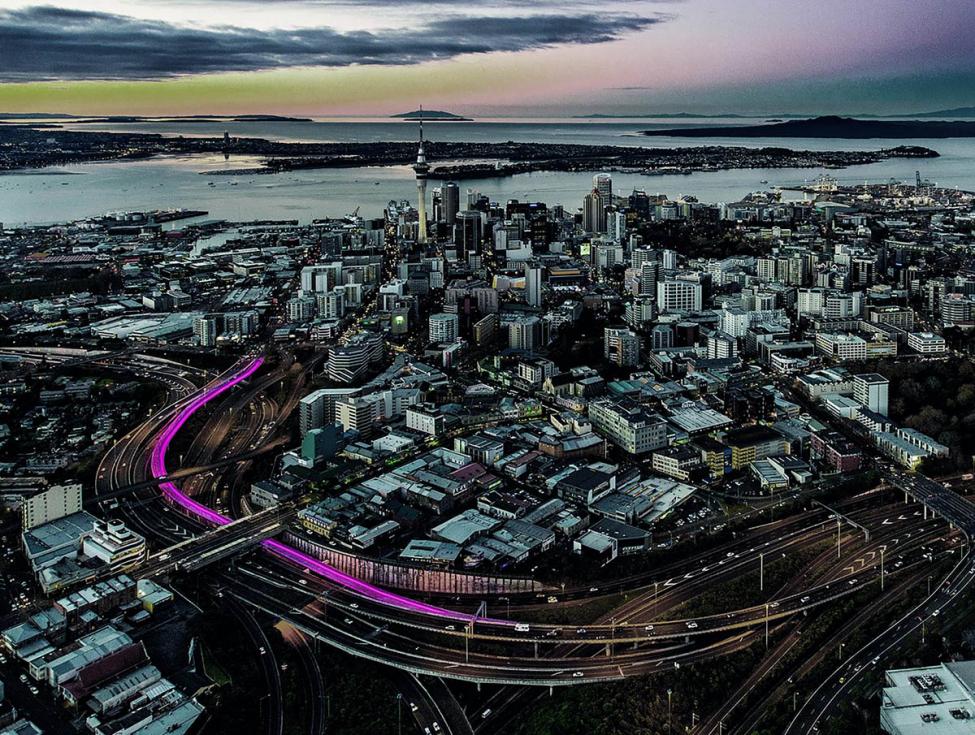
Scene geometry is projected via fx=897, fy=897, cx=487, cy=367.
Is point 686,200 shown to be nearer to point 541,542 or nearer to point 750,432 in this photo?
point 750,432

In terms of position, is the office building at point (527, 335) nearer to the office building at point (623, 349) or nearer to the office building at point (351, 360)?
the office building at point (623, 349)

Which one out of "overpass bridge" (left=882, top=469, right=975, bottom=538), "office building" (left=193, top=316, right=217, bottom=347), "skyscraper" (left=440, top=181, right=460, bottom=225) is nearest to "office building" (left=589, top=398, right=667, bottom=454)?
"overpass bridge" (left=882, top=469, right=975, bottom=538)

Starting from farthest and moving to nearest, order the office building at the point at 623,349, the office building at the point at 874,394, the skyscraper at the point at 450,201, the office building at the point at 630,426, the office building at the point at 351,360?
the skyscraper at the point at 450,201, the office building at the point at 623,349, the office building at the point at 351,360, the office building at the point at 874,394, the office building at the point at 630,426

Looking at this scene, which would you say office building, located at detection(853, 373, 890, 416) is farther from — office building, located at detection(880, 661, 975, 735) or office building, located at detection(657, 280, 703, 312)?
office building, located at detection(657, 280, 703, 312)

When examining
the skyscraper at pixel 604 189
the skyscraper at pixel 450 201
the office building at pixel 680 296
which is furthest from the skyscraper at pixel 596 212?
the office building at pixel 680 296

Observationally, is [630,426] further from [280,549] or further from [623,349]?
[280,549]

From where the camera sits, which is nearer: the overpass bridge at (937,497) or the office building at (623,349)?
the overpass bridge at (937,497)

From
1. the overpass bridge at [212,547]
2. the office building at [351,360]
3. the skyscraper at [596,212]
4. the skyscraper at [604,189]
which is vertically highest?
the skyscraper at [604,189]

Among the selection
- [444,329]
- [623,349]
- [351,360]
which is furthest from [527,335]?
[351,360]

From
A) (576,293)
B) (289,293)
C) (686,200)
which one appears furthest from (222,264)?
(686,200)
